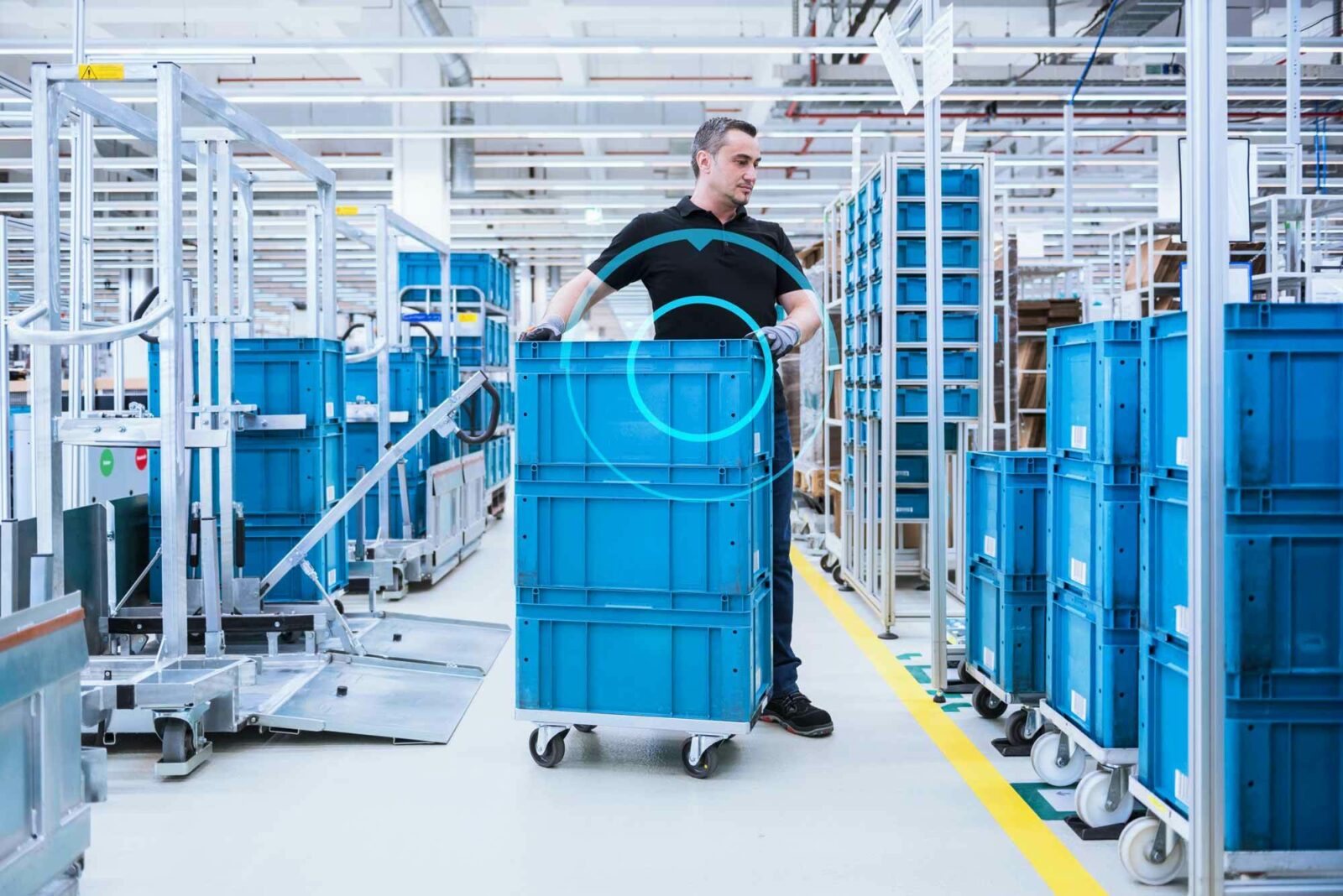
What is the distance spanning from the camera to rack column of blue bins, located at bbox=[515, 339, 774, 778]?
136 inches

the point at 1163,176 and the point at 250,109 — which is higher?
the point at 250,109

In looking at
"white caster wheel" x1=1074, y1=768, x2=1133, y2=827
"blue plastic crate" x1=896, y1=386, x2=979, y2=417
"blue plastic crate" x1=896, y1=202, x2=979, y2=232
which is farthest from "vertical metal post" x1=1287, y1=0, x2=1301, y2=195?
"white caster wheel" x1=1074, y1=768, x2=1133, y2=827

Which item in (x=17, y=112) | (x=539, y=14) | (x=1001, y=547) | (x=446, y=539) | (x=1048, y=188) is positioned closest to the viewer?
(x=1001, y=547)

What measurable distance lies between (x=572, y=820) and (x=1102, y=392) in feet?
6.34

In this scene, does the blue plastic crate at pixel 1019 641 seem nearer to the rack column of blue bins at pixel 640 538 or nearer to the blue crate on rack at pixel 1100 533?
the blue crate on rack at pixel 1100 533

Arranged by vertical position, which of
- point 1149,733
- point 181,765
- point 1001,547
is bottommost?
point 181,765

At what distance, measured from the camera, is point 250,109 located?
13586 mm

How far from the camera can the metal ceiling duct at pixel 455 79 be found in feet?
31.1

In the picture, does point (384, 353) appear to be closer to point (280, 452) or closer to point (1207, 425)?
point (280, 452)

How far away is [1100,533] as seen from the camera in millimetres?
3025

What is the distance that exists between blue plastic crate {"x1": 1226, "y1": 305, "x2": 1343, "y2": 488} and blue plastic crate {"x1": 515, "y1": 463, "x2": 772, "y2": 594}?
1.47 meters

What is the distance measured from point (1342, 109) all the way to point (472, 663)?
1035 cm

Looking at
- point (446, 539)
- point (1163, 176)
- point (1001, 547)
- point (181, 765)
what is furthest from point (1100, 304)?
point (181, 765)

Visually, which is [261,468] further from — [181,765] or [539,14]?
[539,14]
